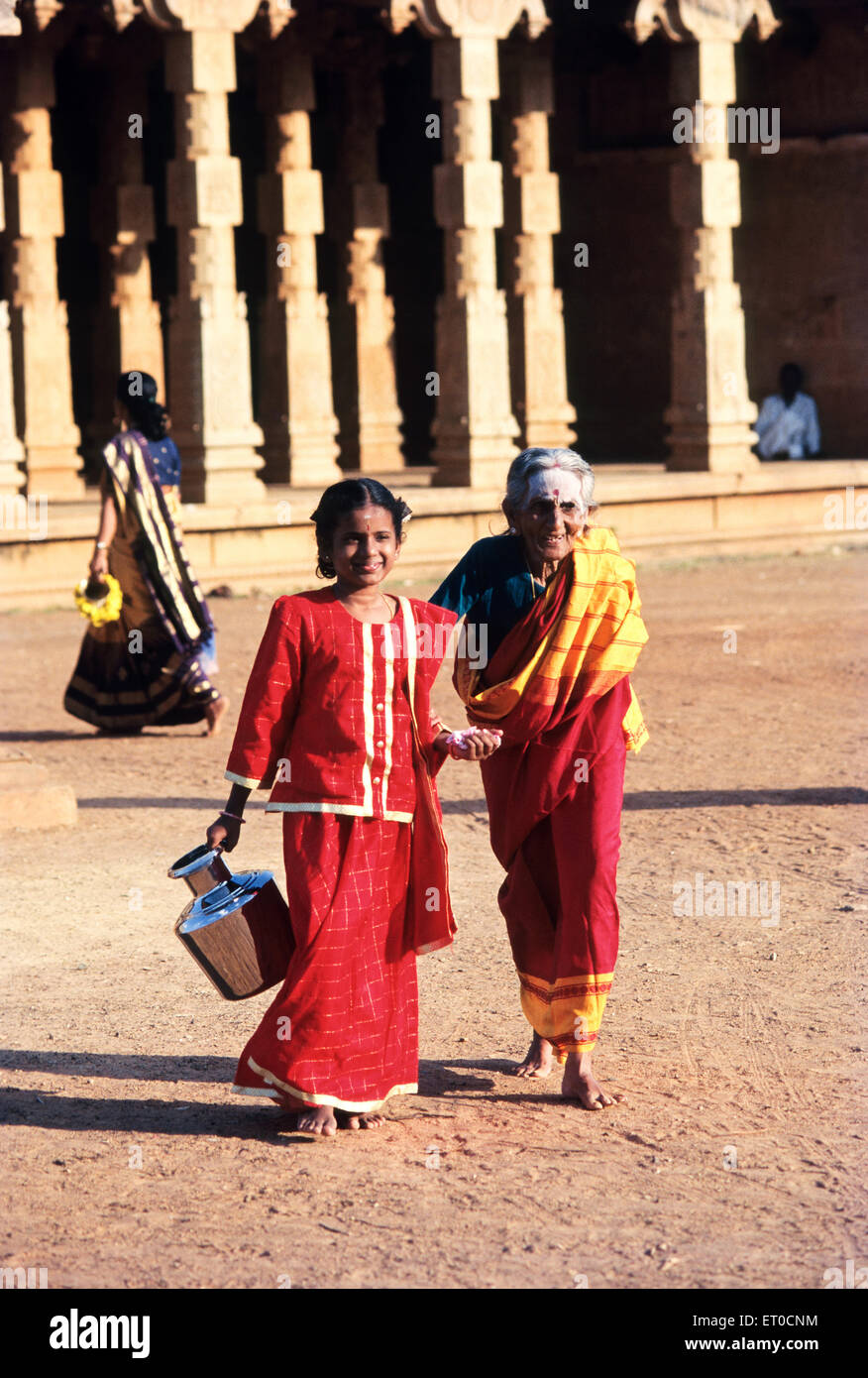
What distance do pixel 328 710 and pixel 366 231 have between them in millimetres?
15168

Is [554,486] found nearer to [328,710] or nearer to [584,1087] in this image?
[328,710]

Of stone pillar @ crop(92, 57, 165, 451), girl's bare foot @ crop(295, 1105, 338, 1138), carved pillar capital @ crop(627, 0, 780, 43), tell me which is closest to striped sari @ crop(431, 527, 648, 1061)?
girl's bare foot @ crop(295, 1105, 338, 1138)

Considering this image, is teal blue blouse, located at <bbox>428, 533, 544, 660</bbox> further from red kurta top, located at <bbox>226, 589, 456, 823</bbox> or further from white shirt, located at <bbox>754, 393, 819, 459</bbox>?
white shirt, located at <bbox>754, 393, 819, 459</bbox>

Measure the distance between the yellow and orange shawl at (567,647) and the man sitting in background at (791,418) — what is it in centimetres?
1528

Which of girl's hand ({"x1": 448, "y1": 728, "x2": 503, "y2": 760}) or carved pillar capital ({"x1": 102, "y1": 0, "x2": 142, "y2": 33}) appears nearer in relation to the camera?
girl's hand ({"x1": 448, "y1": 728, "x2": 503, "y2": 760})

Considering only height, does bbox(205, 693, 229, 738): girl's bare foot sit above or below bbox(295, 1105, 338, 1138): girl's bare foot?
above

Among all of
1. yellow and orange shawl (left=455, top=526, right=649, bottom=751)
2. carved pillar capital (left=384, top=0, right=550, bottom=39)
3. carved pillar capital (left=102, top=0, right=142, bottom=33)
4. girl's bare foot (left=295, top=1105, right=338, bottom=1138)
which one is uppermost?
carved pillar capital (left=384, top=0, right=550, bottom=39)

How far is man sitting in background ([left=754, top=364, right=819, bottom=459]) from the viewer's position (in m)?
19.5

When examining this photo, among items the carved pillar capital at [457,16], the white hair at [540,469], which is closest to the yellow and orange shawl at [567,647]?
the white hair at [540,469]

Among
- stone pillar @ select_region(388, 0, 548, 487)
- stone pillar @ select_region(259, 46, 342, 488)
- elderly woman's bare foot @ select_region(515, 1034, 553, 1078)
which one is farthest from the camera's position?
stone pillar @ select_region(259, 46, 342, 488)

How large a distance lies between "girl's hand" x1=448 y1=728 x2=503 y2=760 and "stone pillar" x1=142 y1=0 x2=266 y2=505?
413 inches

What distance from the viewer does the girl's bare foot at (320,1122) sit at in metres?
4.45

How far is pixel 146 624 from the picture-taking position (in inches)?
381

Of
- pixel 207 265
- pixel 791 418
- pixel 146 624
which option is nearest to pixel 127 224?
pixel 207 265
